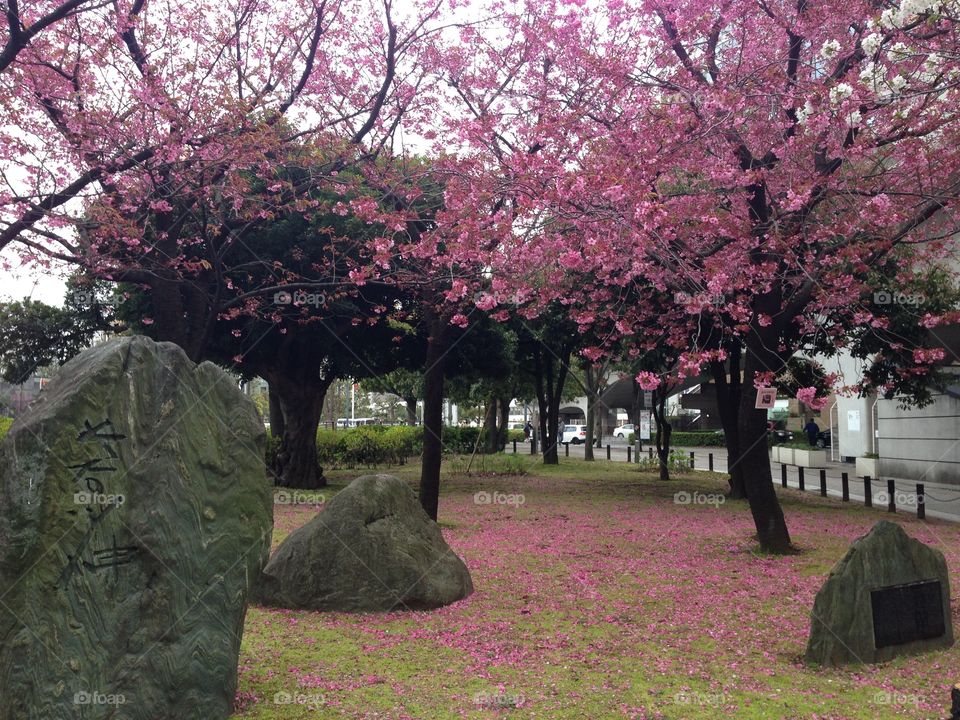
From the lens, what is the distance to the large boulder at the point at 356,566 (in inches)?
290

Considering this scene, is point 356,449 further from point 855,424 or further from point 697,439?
point 697,439

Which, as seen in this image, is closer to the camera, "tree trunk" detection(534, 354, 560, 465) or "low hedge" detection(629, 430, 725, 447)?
"tree trunk" detection(534, 354, 560, 465)

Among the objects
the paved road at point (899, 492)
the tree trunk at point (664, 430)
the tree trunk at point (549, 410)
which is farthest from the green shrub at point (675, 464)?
the tree trunk at point (549, 410)

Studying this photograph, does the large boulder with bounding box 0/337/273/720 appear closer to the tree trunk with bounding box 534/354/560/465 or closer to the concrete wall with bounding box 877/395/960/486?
the tree trunk with bounding box 534/354/560/465

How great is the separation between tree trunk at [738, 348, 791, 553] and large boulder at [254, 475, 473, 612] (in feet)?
16.5

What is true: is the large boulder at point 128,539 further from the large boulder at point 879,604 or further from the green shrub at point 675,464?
the green shrub at point 675,464

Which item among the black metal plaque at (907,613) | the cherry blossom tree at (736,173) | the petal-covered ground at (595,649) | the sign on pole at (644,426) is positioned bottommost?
the petal-covered ground at (595,649)

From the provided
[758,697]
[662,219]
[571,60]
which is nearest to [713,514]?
[662,219]

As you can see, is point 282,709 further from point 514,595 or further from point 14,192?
point 14,192

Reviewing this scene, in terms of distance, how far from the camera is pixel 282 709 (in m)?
4.93

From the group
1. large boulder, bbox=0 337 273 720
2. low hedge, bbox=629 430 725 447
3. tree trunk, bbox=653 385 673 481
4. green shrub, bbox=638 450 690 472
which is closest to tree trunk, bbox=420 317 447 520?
large boulder, bbox=0 337 273 720

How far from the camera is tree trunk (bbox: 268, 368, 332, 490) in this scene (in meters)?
19.5

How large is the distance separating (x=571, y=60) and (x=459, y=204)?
2.84 metres

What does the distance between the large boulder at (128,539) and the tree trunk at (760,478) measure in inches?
299
